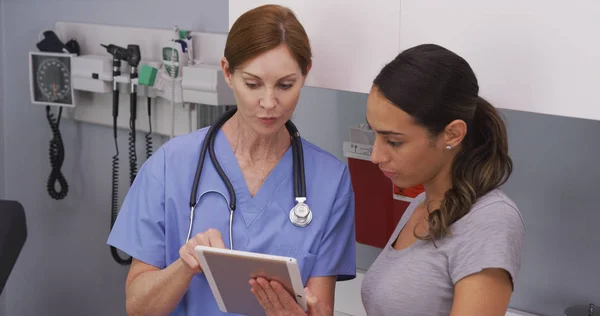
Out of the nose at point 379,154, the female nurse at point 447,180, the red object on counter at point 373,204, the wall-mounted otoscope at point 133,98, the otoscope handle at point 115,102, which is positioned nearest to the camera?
the female nurse at point 447,180

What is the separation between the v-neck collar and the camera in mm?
1600

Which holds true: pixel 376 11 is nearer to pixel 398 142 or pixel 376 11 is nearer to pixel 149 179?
pixel 398 142

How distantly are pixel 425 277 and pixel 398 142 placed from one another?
0.22m

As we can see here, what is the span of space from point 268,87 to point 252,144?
0.20m

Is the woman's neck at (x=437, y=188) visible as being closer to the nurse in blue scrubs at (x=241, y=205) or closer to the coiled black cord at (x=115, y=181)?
the nurse in blue scrubs at (x=241, y=205)

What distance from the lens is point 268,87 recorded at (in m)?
1.45

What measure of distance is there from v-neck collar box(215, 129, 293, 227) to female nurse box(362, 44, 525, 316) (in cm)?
32

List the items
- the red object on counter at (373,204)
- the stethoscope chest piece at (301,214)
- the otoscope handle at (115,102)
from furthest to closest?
1. the otoscope handle at (115,102)
2. the red object on counter at (373,204)
3. the stethoscope chest piece at (301,214)

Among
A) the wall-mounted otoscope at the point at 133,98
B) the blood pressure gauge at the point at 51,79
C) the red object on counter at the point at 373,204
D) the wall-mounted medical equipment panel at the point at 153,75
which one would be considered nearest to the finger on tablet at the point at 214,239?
the red object on counter at the point at 373,204

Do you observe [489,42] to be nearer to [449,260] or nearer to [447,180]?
[447,180]

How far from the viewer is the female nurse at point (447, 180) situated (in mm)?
1215

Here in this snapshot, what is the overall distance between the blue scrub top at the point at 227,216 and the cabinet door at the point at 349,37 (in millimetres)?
184

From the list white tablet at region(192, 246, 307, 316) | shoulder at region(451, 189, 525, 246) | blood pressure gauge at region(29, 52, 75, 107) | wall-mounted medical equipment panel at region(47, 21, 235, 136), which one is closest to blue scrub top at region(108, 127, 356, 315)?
white tablet at region(192, 246, 307, 316)

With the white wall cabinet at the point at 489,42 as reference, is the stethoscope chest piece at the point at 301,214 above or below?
below
